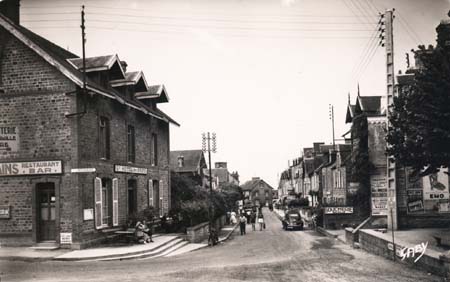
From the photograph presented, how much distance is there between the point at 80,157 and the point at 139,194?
7.64 meters

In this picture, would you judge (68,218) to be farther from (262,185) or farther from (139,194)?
(262,185)

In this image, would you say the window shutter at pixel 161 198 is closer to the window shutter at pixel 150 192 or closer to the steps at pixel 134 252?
the window shutter at pixel 150 192

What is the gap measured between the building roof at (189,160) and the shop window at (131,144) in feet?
122

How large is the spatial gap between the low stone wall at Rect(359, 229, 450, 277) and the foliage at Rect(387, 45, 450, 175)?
10.6 ft

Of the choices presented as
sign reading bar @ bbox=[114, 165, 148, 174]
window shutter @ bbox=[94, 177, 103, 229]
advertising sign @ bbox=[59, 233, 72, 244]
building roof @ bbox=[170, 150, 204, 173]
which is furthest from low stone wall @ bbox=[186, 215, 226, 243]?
building roof @ bbox=[170, 150, 204, 173]

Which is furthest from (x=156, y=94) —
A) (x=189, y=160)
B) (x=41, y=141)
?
(x=189, y=160)

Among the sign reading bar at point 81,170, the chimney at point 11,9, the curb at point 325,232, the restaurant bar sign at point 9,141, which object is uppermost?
the chimney at point 11,9

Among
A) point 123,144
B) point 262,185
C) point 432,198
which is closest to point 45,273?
Answer: point 123,144

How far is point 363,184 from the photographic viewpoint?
3188 cm

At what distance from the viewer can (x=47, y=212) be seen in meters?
20.4

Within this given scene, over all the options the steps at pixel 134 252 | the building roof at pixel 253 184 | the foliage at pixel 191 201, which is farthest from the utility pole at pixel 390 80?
the building roof at pixel 253 184

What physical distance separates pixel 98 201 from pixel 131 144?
562cm

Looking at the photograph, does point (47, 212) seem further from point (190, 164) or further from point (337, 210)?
point (190, 164)

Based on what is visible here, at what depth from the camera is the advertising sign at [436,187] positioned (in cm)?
2672
